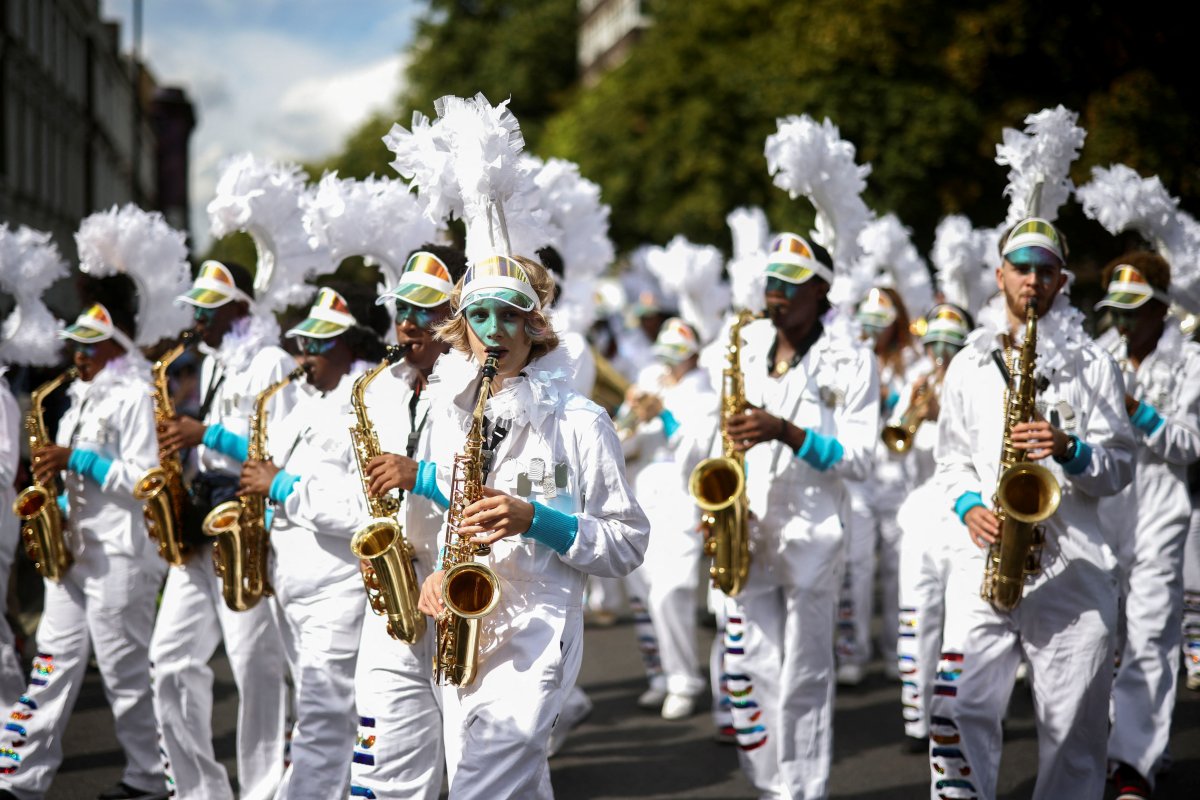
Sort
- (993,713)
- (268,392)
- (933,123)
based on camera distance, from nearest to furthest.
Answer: (993,713)
(268,392)
(933,123)

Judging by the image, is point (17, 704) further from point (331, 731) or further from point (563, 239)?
point (563, 239)

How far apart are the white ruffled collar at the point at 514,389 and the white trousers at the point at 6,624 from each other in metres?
3.42

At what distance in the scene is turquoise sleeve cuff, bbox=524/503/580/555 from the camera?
4.13m

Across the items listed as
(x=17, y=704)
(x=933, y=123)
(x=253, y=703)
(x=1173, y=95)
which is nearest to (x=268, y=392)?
(x=253, y=703)

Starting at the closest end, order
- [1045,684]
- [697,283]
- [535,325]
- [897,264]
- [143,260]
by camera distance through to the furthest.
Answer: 1. [535,325]
2. [1045,684]
3. [143,260]
4. [897,264]
5. [697,283]

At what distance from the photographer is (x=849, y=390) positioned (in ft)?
20.6

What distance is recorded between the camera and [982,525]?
514 cm

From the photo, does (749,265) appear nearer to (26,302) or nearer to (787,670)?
(787,670)

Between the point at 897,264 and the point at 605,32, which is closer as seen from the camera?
the point at 897,264

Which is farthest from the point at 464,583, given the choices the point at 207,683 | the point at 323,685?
the point at 207,683

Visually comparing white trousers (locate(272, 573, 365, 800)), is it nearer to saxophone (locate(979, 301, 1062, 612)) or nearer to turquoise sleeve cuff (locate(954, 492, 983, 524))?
turquoise sleeve cuff (locate(954, 492, 983, 524))

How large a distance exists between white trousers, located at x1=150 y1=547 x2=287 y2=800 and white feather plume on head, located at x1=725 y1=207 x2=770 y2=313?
287 cm

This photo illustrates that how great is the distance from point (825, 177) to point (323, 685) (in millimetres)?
3475

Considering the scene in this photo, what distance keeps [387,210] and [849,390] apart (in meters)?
2.28
